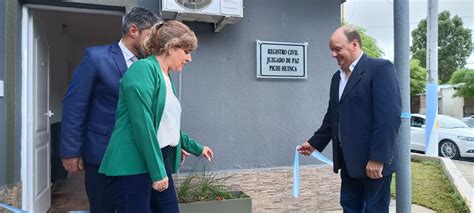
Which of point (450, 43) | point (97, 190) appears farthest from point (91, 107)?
point (450, 43)

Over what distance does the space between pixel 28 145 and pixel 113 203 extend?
2.10 m

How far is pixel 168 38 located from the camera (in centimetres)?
213

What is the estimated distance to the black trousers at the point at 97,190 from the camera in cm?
232

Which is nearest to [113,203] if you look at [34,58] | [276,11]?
[34,58]

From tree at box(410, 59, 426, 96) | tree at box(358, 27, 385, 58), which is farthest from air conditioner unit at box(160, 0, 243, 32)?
tree at box(410, 59, 426, 96)

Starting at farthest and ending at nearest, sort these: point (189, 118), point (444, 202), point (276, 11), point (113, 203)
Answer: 1. point (444, 202)
2. point (276, 11)
3. point (189, 118)
4. point (113, 203)

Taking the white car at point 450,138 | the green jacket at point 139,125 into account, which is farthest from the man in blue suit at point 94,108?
the white car at point 450,138

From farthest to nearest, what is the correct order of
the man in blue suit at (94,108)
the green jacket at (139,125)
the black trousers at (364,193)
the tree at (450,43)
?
1. the tree at (450,43)
2. the black trousers at (364,193)
3. the man in blue suit at (94,108)
4. the green jacket at (139,125)

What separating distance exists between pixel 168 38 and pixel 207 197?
7.17 ft

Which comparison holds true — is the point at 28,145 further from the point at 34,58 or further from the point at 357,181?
the point at 357,181

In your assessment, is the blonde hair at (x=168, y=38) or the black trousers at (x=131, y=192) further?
the blonde hair at (x=168, y=38)

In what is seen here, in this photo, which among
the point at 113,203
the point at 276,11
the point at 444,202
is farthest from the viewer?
the point at 444,202

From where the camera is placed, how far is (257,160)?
4.46 m

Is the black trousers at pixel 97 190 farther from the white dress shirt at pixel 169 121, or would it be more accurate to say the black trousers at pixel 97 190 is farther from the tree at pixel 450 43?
the tree at pixel 450 43
